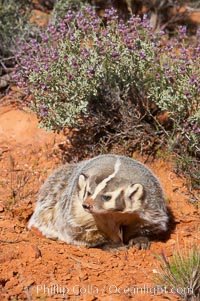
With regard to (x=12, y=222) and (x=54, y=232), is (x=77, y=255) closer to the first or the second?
(x=54, y=232)

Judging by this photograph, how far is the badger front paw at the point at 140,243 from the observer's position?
3779 millimetres

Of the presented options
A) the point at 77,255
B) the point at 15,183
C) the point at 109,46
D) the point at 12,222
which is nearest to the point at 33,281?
the point at 77,255

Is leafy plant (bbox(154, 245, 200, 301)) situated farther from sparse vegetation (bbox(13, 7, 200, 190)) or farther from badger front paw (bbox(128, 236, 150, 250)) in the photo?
sparse vegetation (bbox(13, 7, 200, 190))

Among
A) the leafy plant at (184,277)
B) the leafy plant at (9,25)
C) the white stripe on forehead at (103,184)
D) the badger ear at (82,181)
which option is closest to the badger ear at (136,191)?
the white stripe on forehead at (103,184)

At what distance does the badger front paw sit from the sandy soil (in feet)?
0.17

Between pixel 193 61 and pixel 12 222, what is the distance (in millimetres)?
1952

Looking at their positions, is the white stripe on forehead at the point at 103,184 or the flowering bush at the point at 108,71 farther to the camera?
the flowering bush at the point at 108,71

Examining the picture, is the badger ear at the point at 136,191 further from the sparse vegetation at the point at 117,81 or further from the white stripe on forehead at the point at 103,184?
the sparse vegetation at the point at 117,81

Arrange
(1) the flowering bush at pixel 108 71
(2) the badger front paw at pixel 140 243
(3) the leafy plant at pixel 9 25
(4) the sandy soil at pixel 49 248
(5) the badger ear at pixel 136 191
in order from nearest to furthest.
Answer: (4) the sandy soil at pixel 49 248, (5) the badger ear at pixel 136 191, (2) the badger front paw at pixel 140 243, (1) the flowering bush at pixel 108 71, (3) the leafy plant at pixel 9 25

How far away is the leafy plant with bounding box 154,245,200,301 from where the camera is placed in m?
2.90

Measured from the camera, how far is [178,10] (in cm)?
739

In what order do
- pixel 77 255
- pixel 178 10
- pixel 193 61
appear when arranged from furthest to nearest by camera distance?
pixel 178 10
pixel 193 61
pixel 77 255

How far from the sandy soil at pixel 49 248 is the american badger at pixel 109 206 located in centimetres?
11

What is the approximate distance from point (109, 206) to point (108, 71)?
1.70 m
